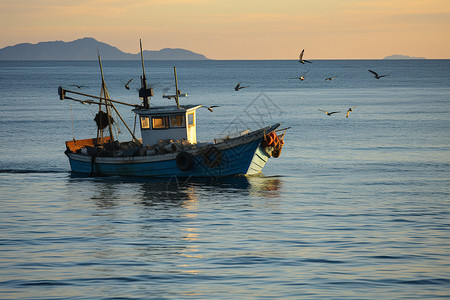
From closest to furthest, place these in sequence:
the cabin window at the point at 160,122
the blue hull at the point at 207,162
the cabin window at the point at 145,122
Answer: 1. the blue hull at the point at 207,162
2. the cabin window at the point at 160,122
3. the cabin window at the point at 145,122

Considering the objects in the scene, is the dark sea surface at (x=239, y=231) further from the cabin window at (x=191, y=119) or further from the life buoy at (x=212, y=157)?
the cabin window at (x=191, y=119)

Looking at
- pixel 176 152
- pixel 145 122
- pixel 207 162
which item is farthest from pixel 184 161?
pixel 145 122

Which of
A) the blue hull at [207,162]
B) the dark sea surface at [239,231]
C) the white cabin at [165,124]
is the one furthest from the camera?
the white cabin at [165,124]

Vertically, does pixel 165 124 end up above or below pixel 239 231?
above

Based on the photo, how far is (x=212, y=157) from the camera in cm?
3031

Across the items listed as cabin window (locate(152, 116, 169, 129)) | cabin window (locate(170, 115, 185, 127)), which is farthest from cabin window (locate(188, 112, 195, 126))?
cabin window (locate(152, 116, 169, 129))

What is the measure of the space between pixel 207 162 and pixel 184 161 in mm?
1049

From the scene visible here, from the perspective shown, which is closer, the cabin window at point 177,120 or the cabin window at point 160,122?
the cabin window at point 177,120

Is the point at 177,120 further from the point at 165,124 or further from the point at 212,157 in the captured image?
the point at 212,157

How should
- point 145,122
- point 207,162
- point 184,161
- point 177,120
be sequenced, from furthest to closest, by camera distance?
point 145,122 → point 177,120 → point 207,162 → point 184,161

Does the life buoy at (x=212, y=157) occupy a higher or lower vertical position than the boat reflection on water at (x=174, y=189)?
higher

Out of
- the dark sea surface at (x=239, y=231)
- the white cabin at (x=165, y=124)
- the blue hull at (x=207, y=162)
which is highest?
the white cabin at (x=165, y=124)

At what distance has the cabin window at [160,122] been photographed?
3234 cm

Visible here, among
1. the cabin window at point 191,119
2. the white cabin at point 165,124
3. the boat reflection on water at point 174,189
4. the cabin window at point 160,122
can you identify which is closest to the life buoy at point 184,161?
the boat reflection on water at point 174,189
